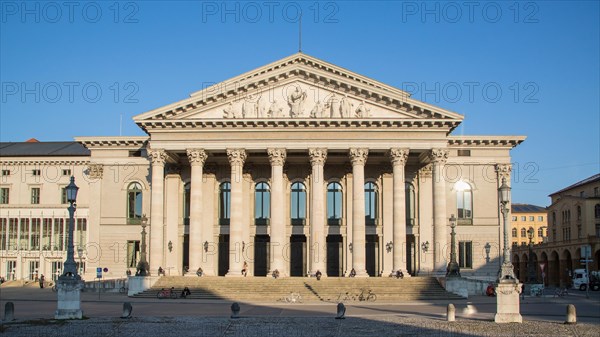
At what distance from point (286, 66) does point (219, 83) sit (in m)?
5.47

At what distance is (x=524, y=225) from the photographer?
159 meters

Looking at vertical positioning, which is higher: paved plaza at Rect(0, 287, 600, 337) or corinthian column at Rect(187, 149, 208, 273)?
corinthian column at Rect(187, 149, 208, 273)

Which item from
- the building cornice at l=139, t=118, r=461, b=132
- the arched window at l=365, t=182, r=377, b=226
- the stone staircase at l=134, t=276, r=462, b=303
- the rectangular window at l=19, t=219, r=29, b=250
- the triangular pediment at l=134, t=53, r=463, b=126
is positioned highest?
the triangular pediment at l=134, t=53, r=463, b=126

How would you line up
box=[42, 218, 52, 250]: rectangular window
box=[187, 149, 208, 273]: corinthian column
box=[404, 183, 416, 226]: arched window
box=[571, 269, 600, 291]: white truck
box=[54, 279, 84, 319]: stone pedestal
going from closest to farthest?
box=[54, 279, 84, 319]: stone pedestal → box=[187, 149, 208, 273]: corinthian column → box=[404, 183, 416, 226]: arched window → box=[42, 218, 52, 250]: rectangular window → box=[571, 269, 600, 291]: white truck

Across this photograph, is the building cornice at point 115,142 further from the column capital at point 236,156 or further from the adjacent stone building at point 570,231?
the adjacent stone building at point 570,231

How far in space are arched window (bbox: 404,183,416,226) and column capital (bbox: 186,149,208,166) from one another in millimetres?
17875

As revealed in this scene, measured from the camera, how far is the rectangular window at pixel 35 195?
3031 inches

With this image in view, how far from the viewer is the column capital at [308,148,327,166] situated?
5853cm

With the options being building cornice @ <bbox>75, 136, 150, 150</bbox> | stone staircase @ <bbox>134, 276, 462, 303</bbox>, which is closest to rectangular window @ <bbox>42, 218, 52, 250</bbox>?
building cornice @ <bbox>75, 136, 150, 150</bbox>

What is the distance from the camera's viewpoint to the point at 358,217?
191 feet

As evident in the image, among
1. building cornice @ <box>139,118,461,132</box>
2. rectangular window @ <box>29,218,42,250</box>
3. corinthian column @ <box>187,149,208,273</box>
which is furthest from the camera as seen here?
rectangular window @ <box>29,218,42,250</box>

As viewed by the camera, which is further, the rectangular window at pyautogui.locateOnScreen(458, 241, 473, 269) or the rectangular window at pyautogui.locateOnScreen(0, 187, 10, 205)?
the rectangular window at pyautogui.locateOnScreen(0, 187, 10, 205)

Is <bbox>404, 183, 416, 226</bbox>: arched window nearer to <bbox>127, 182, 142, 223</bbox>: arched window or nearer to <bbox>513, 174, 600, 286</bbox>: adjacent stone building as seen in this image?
<bbox>127, 182, 142, 223</bbox>: arched window

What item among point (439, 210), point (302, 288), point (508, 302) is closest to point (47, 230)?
→ point (302, 288)
